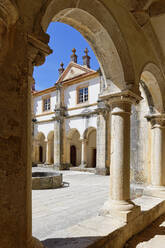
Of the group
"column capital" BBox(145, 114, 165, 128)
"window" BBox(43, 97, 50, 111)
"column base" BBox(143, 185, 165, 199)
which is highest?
"window" BBox(43, 97, 50, 111)

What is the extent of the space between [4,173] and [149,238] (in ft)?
9.10

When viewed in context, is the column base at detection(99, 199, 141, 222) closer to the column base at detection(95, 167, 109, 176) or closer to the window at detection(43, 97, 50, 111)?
the column base at detection(95, 167, 109, 176)

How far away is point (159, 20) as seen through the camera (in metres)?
4.25

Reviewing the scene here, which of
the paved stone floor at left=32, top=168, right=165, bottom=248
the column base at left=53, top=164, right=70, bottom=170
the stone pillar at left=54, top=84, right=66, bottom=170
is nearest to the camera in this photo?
the paved stone floor at left=32, top=168, right=165, bottom=248

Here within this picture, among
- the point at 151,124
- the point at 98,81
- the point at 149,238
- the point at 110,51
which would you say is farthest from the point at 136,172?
the point at 98,81

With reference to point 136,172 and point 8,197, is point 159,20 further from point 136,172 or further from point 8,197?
point 8,197

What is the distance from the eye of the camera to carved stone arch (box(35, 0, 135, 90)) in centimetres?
259

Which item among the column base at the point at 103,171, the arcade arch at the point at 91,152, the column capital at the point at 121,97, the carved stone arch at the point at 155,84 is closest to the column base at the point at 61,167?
the arcade arch at the point at 91,152

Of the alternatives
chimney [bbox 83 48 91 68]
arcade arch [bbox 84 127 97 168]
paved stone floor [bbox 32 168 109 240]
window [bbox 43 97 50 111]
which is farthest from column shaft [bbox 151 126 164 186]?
chimney [bbox 83 48 91 68]

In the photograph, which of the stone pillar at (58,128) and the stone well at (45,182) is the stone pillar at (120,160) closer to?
the stone well at (45,182)

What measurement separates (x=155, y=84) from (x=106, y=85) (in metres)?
1.84

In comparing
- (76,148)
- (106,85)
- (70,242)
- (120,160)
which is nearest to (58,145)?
(76,148)

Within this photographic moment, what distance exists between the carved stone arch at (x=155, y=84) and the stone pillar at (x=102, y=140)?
7584 millimetres

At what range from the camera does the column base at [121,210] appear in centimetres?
300
